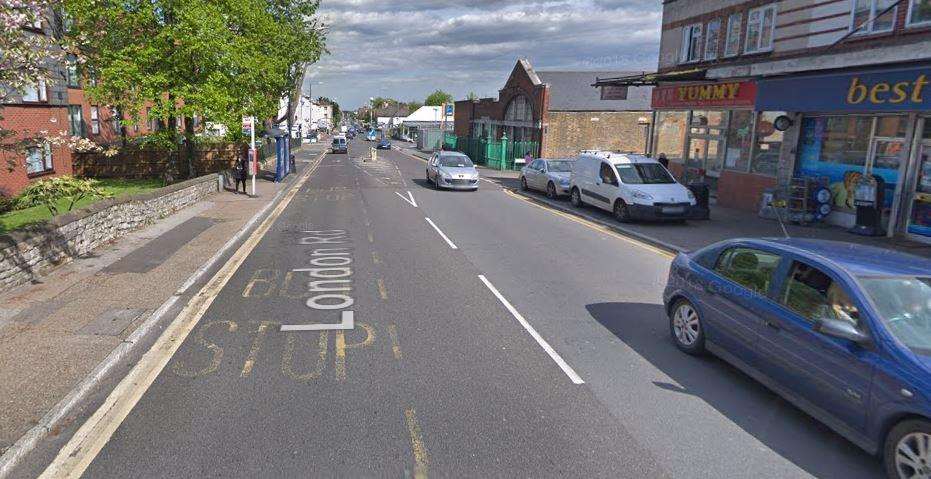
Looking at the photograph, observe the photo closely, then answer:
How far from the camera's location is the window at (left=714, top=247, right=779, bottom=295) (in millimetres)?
5629

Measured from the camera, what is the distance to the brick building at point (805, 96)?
43.9 ft

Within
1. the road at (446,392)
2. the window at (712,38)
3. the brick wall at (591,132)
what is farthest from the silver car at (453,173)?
the road at (446,392)

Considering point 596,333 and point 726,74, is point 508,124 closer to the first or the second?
point 726,74

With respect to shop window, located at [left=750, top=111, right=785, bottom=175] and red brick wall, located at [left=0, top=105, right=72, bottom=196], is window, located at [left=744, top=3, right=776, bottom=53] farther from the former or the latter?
red brick wall, located at [left=0, top=105, right=72, bottom=196]

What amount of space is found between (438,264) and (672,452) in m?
6.72

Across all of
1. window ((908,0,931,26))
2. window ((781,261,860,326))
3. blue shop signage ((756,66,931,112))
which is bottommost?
window ((781,261,860,326))

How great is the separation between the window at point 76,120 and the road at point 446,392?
2683 cm

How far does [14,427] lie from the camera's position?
470cm

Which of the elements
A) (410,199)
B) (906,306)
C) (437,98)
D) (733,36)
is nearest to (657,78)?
(733,36)

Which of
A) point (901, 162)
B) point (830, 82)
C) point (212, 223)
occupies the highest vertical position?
point (830, 82)

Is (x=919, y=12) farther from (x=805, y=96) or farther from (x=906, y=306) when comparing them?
(x=906, y=306)

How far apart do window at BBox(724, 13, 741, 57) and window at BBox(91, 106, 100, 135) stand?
32.6 meters

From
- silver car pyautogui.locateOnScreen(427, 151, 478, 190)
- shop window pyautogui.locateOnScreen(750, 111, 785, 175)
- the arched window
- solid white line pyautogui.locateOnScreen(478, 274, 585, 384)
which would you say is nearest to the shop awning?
shop window pyautogui.locateOnScreen(750, 111, 785, 175)

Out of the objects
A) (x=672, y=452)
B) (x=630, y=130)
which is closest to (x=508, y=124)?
(x=630, y=130)
